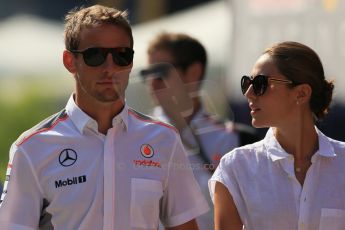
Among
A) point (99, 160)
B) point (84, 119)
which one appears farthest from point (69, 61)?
point (99, 160)

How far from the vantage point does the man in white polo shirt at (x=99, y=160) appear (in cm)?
349

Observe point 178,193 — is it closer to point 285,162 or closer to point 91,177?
point 91,177

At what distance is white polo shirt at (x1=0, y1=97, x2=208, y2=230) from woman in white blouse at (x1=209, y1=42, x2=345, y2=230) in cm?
25

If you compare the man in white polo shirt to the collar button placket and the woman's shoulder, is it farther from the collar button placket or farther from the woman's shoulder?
the woman's shoulder

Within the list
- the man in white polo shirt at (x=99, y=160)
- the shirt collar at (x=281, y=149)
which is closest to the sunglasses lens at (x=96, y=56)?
the man in white polo shirt at (x=99, y=160)

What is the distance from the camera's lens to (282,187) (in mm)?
3762

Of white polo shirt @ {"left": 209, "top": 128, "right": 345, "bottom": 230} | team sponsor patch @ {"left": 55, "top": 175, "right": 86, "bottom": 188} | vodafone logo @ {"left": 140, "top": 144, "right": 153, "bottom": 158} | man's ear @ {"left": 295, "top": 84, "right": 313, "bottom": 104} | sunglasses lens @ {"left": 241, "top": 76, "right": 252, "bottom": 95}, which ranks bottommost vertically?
white polo shirt @ {"left": 209, "top": 128, "right": 345, "bottom": 230}

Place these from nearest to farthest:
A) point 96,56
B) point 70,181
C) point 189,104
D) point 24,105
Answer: point 70,181
point 96,56
point 189,104
point 24,105

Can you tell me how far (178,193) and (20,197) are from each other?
24.2 inches

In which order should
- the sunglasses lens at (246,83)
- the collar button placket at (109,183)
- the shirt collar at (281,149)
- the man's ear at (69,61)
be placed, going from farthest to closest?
the sunglasses lens at (246,83)
the shirt collar at (281,149)
the man's ear at (69,61)
the collar button placket at (109,183)

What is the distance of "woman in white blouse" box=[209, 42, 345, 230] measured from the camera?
3715 millimetres

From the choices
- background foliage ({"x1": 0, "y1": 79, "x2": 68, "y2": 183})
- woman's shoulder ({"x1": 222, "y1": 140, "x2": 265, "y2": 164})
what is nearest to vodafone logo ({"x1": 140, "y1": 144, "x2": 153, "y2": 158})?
woman's shoulder ({"x1": 222, "y1": 140, "x2": 265, "y2": 164})

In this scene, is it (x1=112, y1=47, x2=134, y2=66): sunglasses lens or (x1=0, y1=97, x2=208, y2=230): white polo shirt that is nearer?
(x1=0, y1=97, x2=208, y2=230): white polo shirt

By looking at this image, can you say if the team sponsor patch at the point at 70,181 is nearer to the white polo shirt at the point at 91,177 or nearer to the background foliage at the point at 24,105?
the white polo shirt at the point at 91,177
